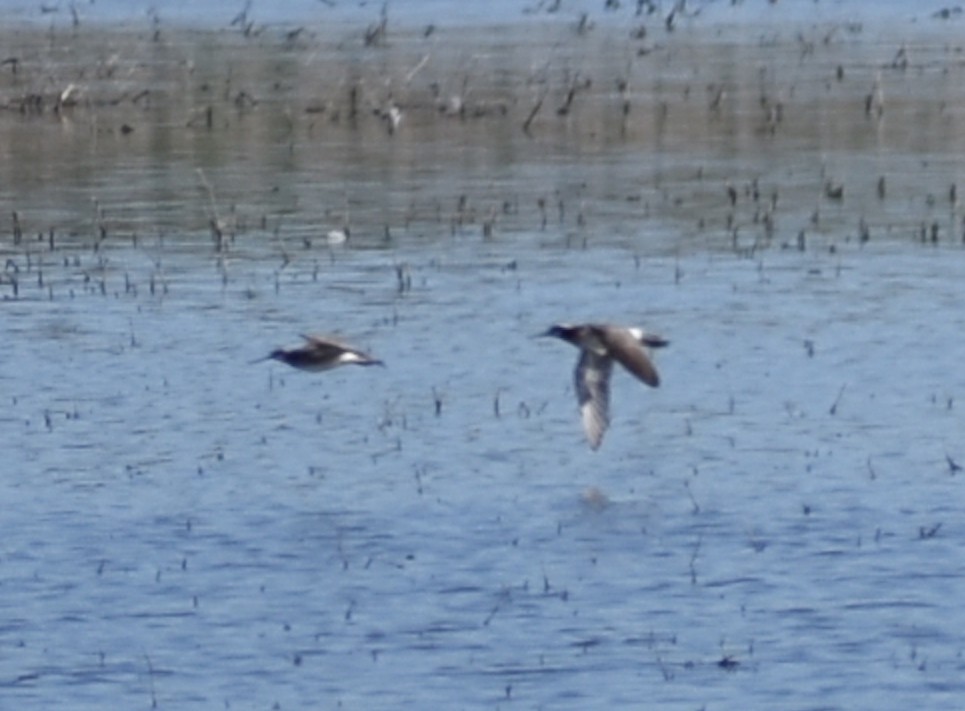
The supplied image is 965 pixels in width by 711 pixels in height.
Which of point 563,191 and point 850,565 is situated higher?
point 850,565

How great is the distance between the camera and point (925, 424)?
40.7ft

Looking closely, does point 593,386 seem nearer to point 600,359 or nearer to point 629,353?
point 600,359

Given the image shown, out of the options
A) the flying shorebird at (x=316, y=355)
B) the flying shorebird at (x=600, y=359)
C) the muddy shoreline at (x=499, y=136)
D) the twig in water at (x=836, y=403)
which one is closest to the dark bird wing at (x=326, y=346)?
the flying shorebird at (x=316, y=355)

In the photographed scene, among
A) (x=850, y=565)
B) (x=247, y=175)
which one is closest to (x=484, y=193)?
(x=247, y=175)

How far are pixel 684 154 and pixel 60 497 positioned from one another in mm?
12742

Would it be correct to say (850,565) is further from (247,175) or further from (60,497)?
(247,175)

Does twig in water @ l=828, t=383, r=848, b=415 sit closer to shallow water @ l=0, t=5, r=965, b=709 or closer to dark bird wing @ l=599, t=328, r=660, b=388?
shallow water @ l=0, t=5, r=965, b=709

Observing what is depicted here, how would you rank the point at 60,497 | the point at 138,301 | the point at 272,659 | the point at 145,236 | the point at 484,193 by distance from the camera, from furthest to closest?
the point at 484,193 < the point at 145,236 < the point at 138,301 < the point at 60,497 < the point at 272,659

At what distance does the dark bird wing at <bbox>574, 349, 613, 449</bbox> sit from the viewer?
11.4 m

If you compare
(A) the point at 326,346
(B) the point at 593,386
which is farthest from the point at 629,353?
(A) the point at 326,346

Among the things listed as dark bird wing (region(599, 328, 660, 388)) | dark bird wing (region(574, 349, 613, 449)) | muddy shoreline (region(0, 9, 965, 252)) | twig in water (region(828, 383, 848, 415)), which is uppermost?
dark bird wing (region(599, 328, 660, 388))

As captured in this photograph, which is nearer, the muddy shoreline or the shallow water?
the shallow water

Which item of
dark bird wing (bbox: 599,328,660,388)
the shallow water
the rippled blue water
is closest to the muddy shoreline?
the shallow water

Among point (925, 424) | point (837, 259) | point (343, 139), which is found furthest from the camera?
point (343, 139)
